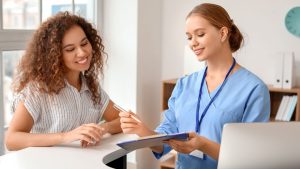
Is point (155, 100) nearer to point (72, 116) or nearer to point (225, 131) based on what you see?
point (72, 116)

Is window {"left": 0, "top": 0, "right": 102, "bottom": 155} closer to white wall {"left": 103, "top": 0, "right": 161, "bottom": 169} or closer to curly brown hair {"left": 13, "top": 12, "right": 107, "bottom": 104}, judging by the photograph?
white wall {"left": 103, "top": 0, "right": 161, "bottom": 169}

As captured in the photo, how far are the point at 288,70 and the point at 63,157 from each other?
2.23 m

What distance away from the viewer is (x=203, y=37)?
61.4 inches

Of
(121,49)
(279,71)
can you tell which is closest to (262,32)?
(279,71)

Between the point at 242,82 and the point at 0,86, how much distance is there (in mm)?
1710

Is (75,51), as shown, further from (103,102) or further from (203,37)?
(203,37)

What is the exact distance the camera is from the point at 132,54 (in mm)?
3465

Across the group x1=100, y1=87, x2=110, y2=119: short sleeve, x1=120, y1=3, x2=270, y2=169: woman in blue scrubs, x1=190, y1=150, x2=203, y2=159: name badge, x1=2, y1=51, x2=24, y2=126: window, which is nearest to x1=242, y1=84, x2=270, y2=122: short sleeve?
x1=120, y1=3, x2=270, y2=169: woman in blue scrubs

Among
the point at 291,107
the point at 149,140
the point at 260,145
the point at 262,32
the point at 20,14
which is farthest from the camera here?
the point at 262,32

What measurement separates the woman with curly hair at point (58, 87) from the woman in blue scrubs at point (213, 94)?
1.16 feet

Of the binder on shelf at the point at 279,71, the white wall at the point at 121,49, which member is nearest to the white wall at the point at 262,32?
the binder on shelf at the point at 279,71

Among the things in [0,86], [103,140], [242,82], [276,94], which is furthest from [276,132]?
[276,94]

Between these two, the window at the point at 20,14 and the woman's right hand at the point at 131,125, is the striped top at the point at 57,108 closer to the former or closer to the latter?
the woman's right hand at the point at 131,125

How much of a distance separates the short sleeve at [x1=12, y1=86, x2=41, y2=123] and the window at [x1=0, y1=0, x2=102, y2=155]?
91 cm
